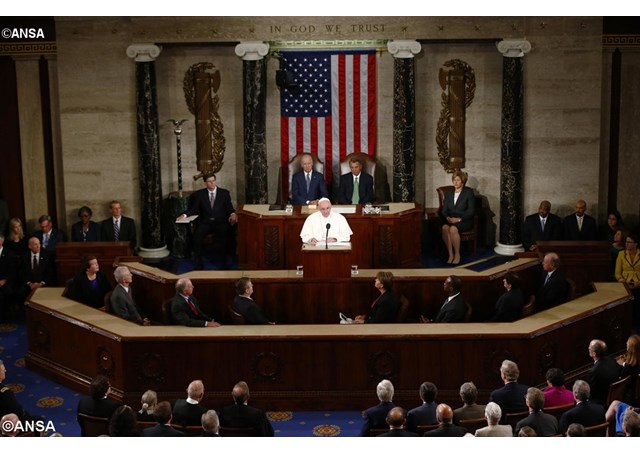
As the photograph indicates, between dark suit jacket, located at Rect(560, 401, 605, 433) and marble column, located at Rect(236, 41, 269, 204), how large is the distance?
25.7ft

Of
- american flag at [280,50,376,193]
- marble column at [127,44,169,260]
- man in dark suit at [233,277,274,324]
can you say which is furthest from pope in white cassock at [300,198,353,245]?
marble column at [127,44,169,260]

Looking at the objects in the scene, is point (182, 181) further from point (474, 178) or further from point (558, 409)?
point (558, 409)

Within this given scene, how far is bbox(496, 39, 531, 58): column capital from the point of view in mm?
15562

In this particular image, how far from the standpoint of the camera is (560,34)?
15.7 metres

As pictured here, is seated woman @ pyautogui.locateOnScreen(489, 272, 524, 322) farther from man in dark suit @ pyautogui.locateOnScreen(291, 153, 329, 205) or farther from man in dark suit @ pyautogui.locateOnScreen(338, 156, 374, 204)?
man in dark suit @ pyautogui.locateOnScreen(291, 153, 329, 205)

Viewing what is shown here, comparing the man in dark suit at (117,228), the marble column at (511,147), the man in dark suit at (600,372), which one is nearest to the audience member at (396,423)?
the man in dark suit at (600,372)

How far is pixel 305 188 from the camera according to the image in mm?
15500

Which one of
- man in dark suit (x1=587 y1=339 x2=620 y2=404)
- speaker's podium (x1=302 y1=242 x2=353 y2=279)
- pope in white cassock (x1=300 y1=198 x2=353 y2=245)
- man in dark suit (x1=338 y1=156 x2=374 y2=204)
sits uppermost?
man in dark suit (x1=338 y1=156 x2=374 y2=204)

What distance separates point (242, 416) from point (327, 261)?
335cm

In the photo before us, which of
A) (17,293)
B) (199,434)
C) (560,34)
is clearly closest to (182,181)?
(17,293)

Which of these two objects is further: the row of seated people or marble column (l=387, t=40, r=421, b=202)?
marble column (l=387, t=40, r=421, b=202)

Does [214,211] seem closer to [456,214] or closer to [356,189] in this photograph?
[356,189]

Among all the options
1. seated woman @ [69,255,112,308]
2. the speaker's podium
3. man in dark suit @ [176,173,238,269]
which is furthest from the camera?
man in dark suit @ [176,173,238,269]

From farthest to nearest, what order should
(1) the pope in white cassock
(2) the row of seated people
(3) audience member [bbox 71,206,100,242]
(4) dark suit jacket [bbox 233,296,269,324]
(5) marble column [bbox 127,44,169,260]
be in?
1. (5) marble column [bbox 127,44,169,260]
2. (3) audience member [bbox 71,206,100,242]
3. (1) the pope in white cassock
4. (4) dark suit jacket [bbox 233,296,269,324]
5. (2) the row of seated people
